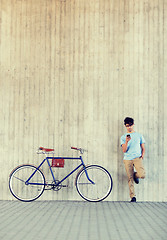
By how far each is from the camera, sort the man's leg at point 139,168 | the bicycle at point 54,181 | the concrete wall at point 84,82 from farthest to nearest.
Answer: the concrete wall at point 84,82
the bicycle at point 54,181
the man's leg at point 139,168

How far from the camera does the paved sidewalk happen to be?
6367mm

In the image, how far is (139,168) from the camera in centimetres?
980

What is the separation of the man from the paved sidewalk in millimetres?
523

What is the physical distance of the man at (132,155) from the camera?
9812 millimetres

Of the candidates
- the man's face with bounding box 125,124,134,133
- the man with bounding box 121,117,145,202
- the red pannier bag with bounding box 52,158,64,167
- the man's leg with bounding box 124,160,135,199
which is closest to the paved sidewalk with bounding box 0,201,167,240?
the man's leg with bounding box 124,160,135,199

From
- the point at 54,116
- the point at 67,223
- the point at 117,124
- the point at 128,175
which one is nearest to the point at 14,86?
the point at 54,116

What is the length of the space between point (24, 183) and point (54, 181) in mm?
728

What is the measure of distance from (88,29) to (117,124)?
2266 millimetres

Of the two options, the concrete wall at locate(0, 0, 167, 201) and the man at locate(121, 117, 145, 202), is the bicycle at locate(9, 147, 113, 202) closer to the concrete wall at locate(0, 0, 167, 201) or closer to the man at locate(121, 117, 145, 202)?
the concrete wall at locate(0, 0, 167, 201)


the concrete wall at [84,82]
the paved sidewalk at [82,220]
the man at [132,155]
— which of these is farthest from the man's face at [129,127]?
the paved sidewalk at [82,220]

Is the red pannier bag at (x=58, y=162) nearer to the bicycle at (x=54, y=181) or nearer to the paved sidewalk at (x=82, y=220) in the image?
the bicycle at (x=54, y=181)

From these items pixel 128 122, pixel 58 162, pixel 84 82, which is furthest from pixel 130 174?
pixel 84 82

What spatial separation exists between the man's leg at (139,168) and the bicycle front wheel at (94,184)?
643mm

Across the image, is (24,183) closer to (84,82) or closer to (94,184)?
Result: (94,184)
